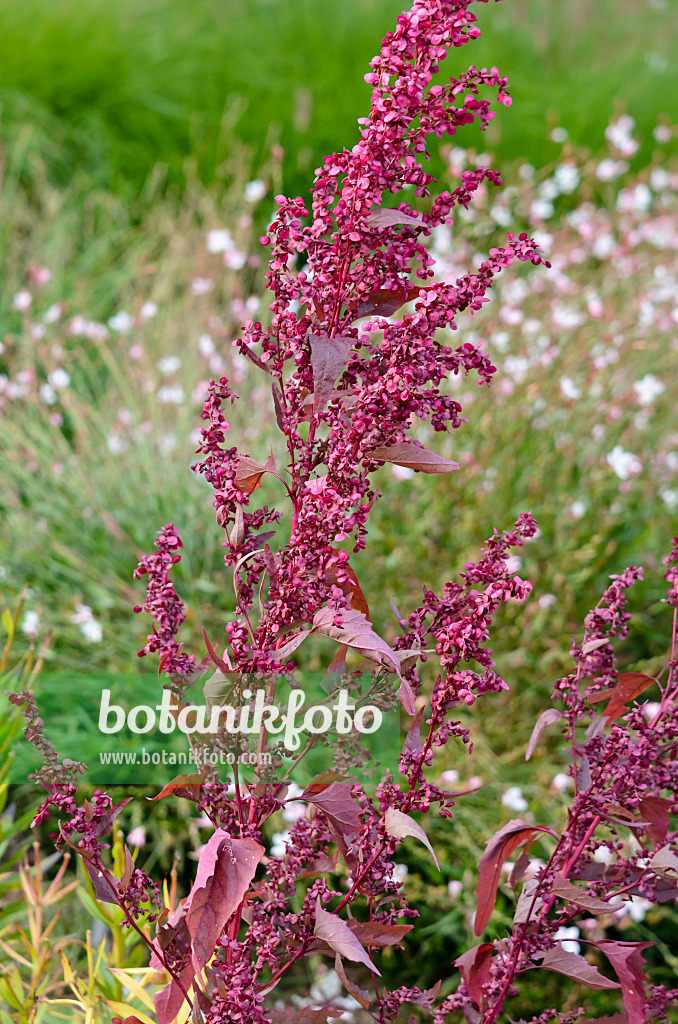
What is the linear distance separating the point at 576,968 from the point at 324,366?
2.65ft

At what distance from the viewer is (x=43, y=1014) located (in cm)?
165

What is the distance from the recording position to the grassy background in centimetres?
589

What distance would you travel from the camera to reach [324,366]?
3.28ft

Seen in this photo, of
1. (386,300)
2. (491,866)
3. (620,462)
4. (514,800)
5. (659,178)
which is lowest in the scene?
(491,866)

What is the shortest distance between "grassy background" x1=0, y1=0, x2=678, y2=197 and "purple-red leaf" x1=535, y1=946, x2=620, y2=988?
4.66m

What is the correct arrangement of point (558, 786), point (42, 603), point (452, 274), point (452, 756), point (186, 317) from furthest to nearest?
point (186, 317)
point (452, 274)
point (42, 603)
point (452, 756)
point (558, 786)

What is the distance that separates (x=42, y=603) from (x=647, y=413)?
2401 millimetres

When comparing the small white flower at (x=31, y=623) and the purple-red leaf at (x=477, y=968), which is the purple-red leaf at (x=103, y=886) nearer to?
the purple-red leaf at (x=477, y=968)

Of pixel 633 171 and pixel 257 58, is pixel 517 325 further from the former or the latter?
pixel 257 58

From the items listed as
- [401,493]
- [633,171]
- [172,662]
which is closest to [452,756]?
[401,493]

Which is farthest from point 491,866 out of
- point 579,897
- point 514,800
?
point 514,800

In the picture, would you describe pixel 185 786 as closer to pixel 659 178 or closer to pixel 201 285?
pixel 201 285

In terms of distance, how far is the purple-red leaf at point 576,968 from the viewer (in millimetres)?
1177

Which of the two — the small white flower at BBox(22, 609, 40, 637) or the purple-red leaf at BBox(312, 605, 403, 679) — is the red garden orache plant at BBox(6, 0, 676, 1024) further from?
the small white flower at BBox(22, 609, 40, 637)
